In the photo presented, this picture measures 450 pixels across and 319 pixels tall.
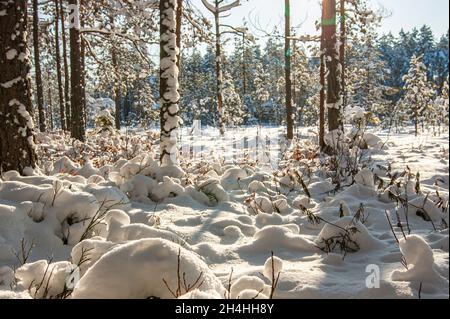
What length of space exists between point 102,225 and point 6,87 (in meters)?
2.24

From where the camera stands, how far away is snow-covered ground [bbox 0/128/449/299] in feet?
6.27

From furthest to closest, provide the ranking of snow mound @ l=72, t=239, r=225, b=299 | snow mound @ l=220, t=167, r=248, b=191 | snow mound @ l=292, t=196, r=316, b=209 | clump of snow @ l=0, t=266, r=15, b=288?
snow mound @ l=220, t=167, r=248, b=191 → snow mound @ l=292, t=196, r=316, b=209 → clump of snow @ l=0, t=266, r=15, b=288 → snow mound @ l=72, t=239, r=225, b=299

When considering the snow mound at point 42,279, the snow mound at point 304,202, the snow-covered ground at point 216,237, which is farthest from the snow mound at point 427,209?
the snow mound at point 42,279

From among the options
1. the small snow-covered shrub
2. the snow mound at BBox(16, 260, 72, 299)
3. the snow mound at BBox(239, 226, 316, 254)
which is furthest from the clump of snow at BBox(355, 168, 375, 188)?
the small snow-covered shrub

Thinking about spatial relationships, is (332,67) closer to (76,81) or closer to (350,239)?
(350,239)

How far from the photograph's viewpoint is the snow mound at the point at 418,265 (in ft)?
6.95

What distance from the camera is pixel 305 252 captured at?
2.97m

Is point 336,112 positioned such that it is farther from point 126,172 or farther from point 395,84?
point 395,84

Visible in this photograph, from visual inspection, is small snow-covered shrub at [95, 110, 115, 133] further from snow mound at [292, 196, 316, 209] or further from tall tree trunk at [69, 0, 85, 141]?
snow mound at [292, 196, 316, 209]

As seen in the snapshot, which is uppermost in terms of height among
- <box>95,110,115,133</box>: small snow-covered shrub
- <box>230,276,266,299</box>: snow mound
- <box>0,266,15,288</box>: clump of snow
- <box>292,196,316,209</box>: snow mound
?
<box>95,110,115,133</box>: small snow-covered shrub

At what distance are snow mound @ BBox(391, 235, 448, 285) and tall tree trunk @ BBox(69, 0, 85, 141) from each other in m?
9.86

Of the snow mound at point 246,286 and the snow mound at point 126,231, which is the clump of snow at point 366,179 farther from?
the snow mound at point 246,286

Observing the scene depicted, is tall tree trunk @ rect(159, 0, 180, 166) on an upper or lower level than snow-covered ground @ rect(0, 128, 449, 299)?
upper
